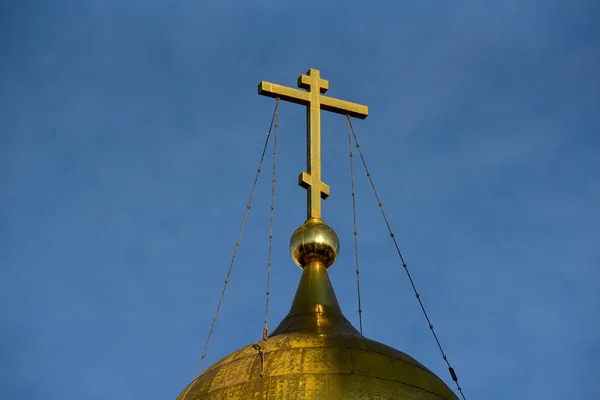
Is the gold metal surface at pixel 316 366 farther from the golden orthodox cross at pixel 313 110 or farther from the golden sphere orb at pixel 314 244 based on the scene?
the golden orthodox cross at pixel 313 110

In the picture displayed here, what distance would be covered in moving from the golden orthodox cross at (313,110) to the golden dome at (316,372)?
110 inches

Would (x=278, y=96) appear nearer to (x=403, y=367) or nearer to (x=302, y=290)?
(x=302, y=290)

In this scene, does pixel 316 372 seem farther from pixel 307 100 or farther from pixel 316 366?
pixel 307 100

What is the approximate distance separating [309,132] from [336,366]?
538cm

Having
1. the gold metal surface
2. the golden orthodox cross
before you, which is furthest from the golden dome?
the golden orthodox cross

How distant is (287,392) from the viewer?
53.4 ft

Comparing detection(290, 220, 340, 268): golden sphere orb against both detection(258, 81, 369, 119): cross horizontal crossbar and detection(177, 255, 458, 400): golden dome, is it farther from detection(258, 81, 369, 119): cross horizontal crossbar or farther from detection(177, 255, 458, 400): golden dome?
detection(258, 81, 369, 119): cross horizontal crossbar

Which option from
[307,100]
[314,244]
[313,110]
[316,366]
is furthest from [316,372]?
[307,100]

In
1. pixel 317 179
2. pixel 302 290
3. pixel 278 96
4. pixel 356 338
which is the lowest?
pixel 356 338

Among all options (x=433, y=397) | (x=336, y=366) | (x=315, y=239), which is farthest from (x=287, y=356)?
(x=315, y=239)

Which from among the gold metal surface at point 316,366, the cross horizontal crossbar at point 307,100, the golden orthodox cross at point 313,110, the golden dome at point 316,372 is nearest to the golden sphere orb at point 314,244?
the gold metal surface at point 316,366

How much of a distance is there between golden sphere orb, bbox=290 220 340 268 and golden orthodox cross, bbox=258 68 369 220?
0.29 m

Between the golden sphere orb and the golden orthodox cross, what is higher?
the golden orthodox cross

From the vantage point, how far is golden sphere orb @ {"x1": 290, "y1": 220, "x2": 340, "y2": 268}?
19.9 metres
